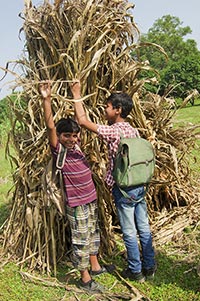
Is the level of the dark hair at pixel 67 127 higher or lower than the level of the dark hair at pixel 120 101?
lower

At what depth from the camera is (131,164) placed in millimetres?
2975

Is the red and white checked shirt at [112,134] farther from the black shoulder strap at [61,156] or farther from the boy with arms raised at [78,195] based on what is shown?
the black shoulder strap at [61,156]

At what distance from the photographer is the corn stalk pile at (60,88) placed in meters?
3.51

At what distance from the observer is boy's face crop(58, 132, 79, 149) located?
3.05 meters

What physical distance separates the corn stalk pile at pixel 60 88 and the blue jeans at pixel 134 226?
503mm

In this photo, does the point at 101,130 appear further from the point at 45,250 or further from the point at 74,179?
the point at 45,250

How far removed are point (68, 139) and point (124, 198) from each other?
0.64 meters

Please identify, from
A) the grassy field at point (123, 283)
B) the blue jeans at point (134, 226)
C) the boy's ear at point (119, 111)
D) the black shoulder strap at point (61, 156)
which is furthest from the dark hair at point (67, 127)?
the grassy field at point (123, 283)

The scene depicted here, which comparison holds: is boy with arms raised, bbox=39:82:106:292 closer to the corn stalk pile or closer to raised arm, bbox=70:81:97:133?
raised arm, bbox=70:81:97:133

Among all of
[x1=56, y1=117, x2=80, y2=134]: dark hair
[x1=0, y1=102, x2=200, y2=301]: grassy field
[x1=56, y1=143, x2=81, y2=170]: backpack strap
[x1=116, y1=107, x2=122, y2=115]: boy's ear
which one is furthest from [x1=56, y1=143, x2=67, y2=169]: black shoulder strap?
[x1=0, y1=102, x2=200, y2=301]: grassy field

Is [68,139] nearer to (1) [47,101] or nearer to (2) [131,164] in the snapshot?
(1) [47,101]

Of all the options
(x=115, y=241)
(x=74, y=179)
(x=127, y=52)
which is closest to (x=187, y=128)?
(x=127, y=52)

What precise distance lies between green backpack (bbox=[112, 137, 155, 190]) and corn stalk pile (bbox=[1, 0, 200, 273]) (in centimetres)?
59

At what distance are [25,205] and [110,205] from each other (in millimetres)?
836
